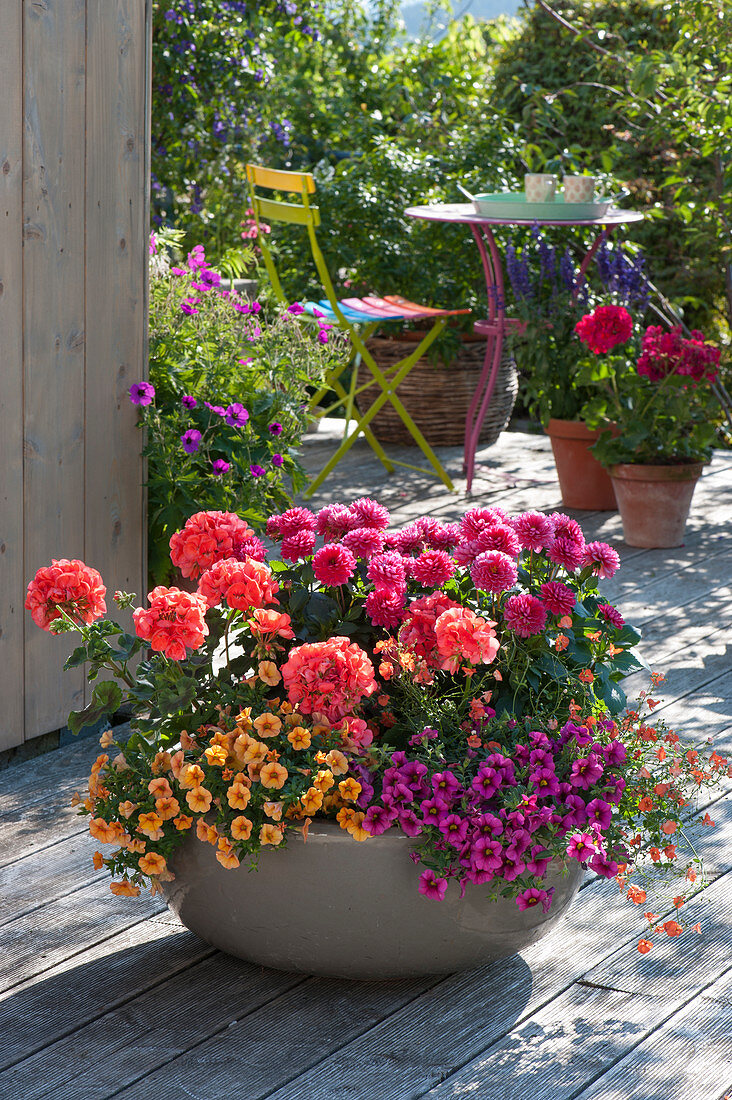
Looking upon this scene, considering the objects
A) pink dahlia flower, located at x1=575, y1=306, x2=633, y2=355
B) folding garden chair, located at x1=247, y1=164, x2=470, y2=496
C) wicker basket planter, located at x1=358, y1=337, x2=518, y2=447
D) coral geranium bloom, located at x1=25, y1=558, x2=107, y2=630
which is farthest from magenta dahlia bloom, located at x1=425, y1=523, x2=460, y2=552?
wicker basket planter, located at x1=358, y1=337, x2=518, y2=447

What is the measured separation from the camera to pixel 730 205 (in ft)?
16.1

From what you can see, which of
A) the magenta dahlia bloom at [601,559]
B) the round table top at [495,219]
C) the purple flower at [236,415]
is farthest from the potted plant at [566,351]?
the magenta dahlia bloom at [601,559]

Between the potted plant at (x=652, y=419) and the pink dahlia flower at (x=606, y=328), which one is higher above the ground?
the pink dahlia flower at (x=606, y=328)

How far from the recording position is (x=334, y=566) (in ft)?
6.33

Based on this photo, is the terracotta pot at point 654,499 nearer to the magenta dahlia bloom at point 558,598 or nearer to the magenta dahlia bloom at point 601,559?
the magenta dahlia bloom at point 601,559

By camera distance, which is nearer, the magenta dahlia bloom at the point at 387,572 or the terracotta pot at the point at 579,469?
the magenta dahlia bloom at the point at 387,572

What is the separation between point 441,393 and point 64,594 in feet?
13.4

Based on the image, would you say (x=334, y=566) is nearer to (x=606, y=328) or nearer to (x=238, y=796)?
(x=238, y=796)

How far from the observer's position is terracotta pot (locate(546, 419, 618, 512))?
4.75 m

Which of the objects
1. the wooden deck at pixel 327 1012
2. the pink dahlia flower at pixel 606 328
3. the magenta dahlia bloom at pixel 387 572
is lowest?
the wooden deck at pixel 327 1012

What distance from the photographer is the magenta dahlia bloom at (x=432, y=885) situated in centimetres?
174

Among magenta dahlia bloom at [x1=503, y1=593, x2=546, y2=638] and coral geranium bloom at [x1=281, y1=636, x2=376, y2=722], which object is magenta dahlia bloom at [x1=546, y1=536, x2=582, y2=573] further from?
coral geranium bloom at [x1=281, y1=636, x2=376, y2=722]

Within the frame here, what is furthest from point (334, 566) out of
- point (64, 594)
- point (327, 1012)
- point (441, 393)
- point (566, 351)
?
point (441, 393)

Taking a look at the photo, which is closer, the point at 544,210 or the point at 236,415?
the point at 236,415
